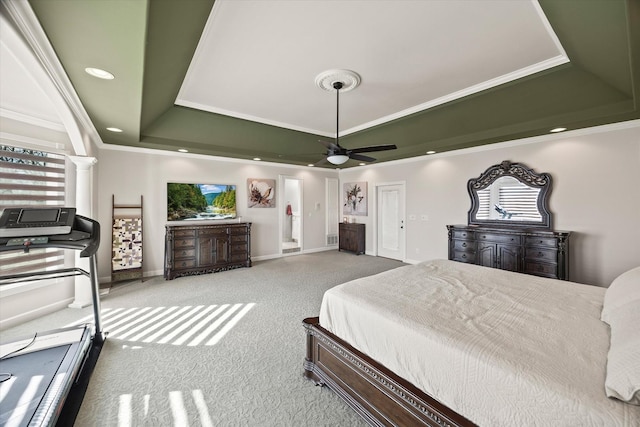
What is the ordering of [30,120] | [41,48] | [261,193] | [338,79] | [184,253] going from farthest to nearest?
[261,193] → [184,253] → [30,120] → [338,79] → [41,48]

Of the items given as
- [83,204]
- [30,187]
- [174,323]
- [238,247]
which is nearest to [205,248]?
[238,247]

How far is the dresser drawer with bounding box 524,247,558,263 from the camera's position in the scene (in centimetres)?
388

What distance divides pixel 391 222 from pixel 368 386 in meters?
5.48

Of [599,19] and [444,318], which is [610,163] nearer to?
[599,19]

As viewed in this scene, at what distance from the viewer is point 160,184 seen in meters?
5.25

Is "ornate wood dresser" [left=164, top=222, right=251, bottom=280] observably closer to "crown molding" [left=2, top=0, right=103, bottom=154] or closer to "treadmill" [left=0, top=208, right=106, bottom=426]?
"treadmill" [left=0, top=208, right=106, bottom=426]

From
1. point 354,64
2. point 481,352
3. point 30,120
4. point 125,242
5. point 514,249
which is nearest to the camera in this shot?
point 481,352

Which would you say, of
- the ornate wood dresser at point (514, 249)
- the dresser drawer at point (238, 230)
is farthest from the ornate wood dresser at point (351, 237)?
the dresser drawer at point (238, 230)

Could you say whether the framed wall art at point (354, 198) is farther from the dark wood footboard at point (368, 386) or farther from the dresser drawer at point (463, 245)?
the dark wood footboard at point (368, 386)

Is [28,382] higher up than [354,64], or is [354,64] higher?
[354,64]

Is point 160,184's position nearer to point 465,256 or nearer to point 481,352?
point 481,352

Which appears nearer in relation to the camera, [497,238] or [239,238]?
[497,238]

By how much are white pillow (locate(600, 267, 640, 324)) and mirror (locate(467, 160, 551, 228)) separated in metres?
A: 2.80

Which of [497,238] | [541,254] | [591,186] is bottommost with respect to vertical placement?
[541,254]
